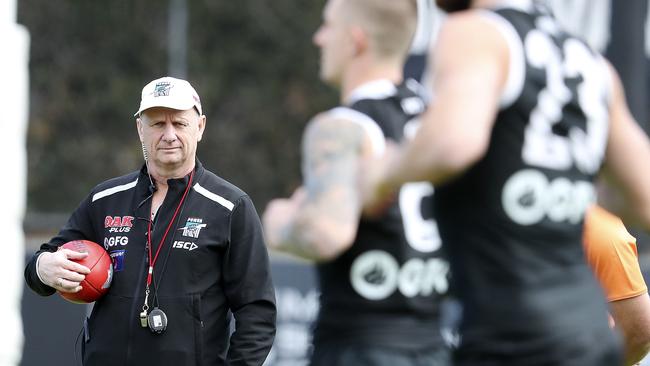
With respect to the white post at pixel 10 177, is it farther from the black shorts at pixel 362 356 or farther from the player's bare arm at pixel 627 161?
the player's bare arm at pixel 627 161

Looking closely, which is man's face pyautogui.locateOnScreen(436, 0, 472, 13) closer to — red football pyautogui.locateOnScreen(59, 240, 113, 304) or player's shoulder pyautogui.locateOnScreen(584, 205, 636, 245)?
player's shoulder pyautogui.locateOnScreen(584, 205, 636, 245)

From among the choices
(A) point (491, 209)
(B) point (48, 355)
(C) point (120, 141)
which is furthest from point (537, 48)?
(C) point (120, 141)

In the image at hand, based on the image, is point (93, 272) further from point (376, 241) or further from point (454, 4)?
point (454, 4)

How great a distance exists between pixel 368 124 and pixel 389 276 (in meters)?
0.45

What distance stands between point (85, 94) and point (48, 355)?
14.7m

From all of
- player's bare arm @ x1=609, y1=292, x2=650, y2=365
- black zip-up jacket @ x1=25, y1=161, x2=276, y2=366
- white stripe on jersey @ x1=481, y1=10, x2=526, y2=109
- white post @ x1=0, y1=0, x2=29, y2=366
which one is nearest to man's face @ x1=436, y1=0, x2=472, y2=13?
white stripe on jersey @ x1=481, y1=10, x2=526, y2=109

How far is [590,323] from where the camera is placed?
3059 mm

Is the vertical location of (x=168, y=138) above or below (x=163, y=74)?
below

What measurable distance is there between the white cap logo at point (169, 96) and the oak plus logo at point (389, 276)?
1.93 m

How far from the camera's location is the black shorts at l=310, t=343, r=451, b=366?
3.58 m

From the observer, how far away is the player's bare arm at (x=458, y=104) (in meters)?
2.79

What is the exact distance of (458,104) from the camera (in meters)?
2.81

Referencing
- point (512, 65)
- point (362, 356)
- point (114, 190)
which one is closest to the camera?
point (512, 65)

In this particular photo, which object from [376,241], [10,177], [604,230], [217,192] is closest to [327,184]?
[376,241]
